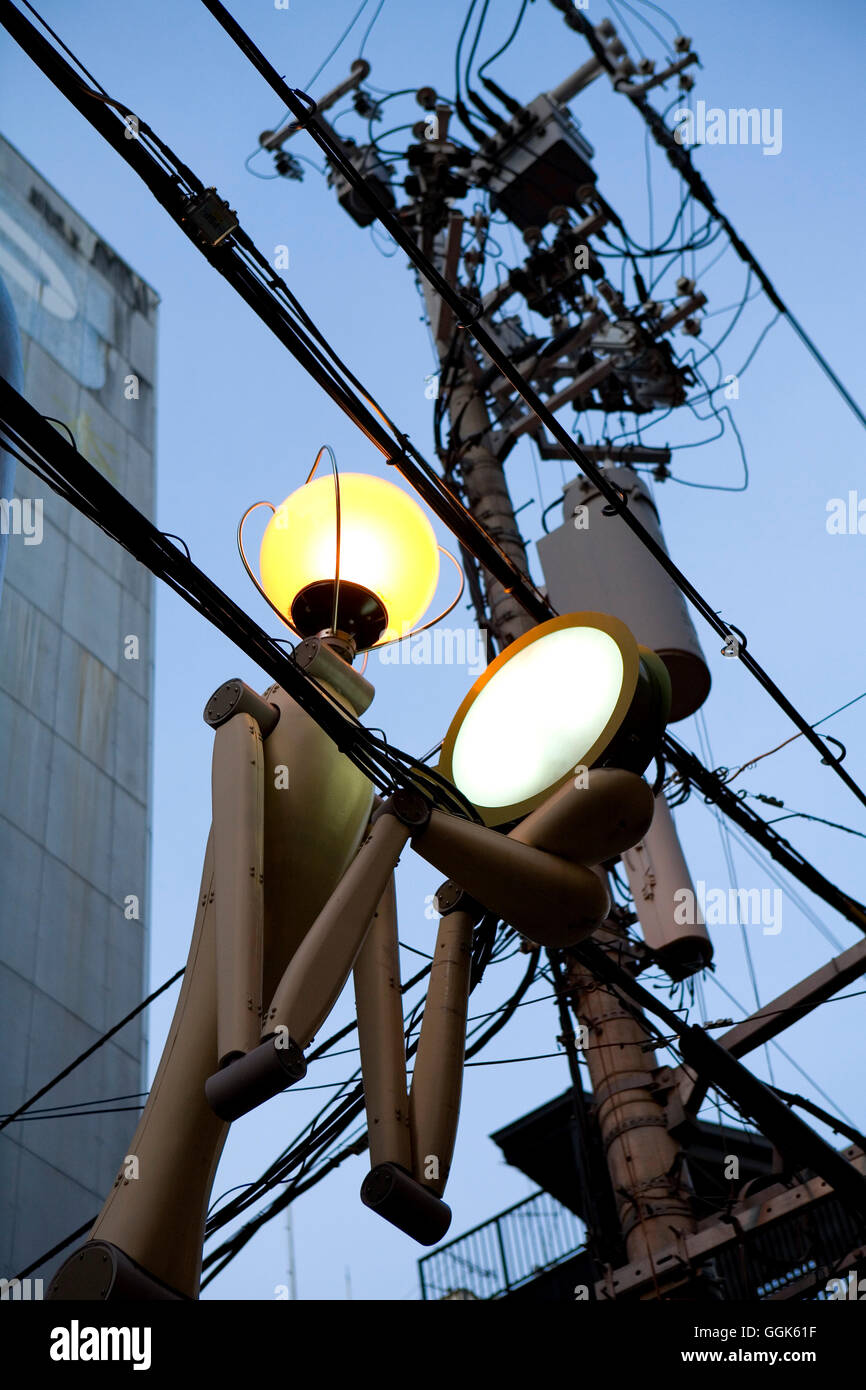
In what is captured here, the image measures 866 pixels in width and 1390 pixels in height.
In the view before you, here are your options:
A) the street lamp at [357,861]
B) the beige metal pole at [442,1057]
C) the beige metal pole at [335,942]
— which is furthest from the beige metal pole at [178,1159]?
the beige metal pole at [442,1057]

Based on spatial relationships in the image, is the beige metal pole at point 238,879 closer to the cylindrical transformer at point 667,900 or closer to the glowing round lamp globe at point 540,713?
the glowing round lamp globe at point 540,713

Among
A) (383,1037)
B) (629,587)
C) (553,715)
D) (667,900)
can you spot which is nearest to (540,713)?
(553,715)

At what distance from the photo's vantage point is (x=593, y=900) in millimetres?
3951

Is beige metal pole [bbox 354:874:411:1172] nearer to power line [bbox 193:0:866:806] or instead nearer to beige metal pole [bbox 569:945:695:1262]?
power line [bbox 193:0:866:806]

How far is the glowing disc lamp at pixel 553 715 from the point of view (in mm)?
4156

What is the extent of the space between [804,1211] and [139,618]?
19121mm

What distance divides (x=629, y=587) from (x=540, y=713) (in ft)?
16.3

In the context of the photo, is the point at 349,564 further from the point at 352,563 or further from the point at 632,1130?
the point at 632,1130

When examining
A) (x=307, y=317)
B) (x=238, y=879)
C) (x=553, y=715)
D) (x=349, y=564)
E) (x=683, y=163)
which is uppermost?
(x=683, y=163)

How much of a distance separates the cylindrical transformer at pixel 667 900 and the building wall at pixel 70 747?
5.84m

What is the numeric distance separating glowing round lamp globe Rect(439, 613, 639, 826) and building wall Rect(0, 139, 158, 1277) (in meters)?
9.54

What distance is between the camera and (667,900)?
383 inches

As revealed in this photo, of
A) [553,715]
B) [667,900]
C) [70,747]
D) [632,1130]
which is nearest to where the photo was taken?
[553,715]
